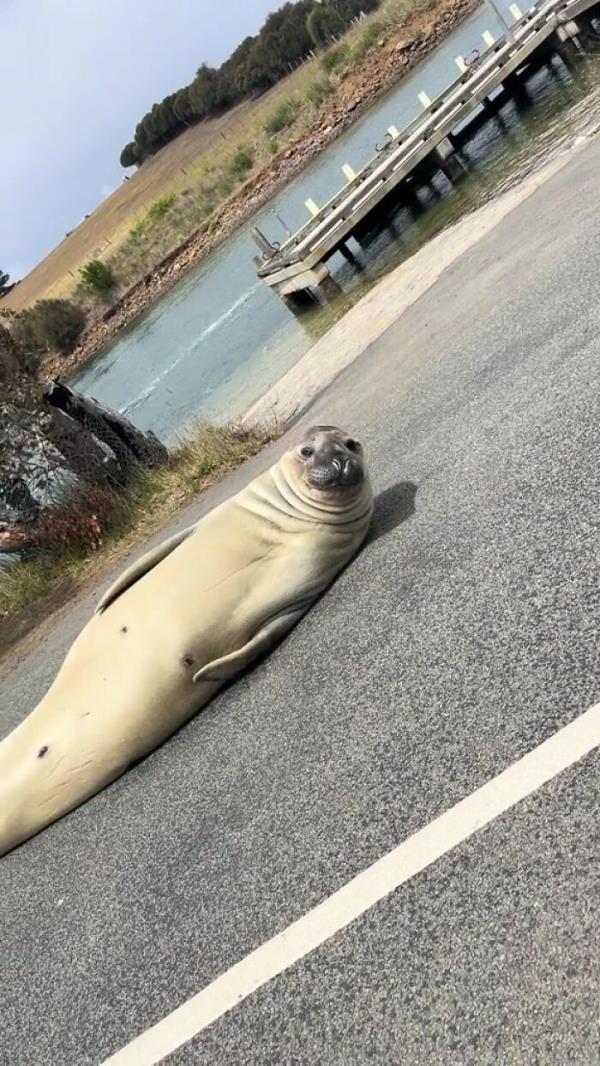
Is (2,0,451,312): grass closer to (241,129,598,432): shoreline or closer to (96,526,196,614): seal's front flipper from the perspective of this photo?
(241,129,598,432): shoreline

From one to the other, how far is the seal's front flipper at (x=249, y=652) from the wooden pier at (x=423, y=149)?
60.6 ft

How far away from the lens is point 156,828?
4.18 m

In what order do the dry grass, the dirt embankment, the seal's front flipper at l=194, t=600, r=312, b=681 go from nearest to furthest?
the seal's front flipper at l=194, t=600, r=312, b=681, the dirt embankment, the dry grass

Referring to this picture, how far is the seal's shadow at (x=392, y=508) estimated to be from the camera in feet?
16.7

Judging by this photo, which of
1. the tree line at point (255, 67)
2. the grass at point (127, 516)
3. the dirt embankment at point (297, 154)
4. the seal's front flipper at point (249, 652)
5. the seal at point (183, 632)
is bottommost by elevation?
the dirt embankment at point (297, 154)

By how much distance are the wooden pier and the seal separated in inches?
710

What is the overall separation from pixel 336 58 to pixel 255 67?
2696cm

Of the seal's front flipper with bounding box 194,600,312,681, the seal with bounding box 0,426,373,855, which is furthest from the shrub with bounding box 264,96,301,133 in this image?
the seal's front flipper with bounding box 194,600,312,681

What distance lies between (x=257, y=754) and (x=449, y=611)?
41.5 inches

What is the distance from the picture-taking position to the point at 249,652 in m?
4.66

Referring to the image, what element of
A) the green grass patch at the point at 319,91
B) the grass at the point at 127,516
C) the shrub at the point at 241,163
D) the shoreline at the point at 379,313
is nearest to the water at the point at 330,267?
the shoreline at the point at 379,313

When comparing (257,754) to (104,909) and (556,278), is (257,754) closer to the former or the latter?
(104,909)

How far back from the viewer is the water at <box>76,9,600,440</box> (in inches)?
725

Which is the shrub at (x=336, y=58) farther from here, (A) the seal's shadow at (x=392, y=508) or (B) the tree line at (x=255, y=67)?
(A) the seal's shadow at (x=392, y=508)
